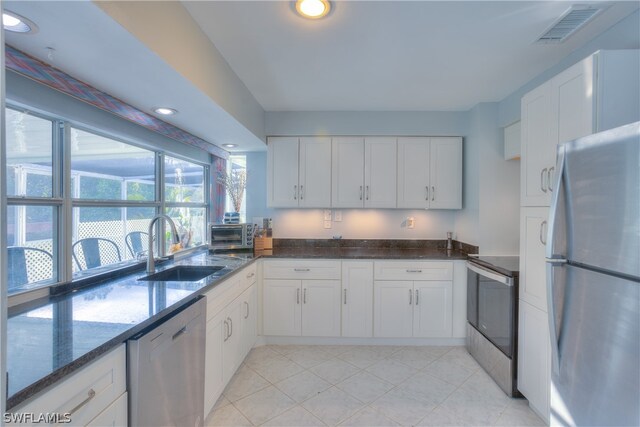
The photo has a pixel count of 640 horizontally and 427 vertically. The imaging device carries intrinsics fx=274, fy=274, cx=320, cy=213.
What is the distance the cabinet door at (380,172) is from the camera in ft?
10.2

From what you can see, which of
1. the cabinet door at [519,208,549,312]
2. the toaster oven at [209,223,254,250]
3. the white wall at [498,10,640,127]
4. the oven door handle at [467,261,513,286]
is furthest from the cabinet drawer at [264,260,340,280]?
the white wall at [498,10,640,127]

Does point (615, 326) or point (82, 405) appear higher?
point (615, 326)

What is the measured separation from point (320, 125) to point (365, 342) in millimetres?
2408

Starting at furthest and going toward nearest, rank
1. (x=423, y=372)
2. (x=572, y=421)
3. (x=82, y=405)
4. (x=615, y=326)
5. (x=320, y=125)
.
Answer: (x=320, y=125) < (x=423, y=372) < (x=572, y=421) < (x=615, y=326) < (x=82, y=405)

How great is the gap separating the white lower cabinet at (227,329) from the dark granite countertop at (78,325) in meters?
0.23

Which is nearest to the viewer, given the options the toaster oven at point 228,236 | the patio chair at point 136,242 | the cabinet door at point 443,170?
the patio chair at point 136,242

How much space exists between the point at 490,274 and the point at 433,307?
2.35 feet

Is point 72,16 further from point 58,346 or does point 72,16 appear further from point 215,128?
point 215,128

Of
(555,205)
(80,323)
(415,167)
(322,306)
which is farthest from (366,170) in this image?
(80,323)

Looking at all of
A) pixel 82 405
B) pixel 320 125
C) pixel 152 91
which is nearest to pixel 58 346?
pixel 82 405

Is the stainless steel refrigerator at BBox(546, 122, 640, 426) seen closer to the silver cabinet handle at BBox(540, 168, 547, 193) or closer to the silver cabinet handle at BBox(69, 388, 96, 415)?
the silver cabinet handle at BBox(540, 168, 547, 193)

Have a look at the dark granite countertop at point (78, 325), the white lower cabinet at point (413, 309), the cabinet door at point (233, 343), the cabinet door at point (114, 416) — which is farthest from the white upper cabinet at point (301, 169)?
the cabinet door at point (114, 416)

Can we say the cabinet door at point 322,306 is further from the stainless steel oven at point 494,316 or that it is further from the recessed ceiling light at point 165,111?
the recessed ceiling light at point 165,111

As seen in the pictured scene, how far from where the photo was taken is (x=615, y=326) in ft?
3.45
